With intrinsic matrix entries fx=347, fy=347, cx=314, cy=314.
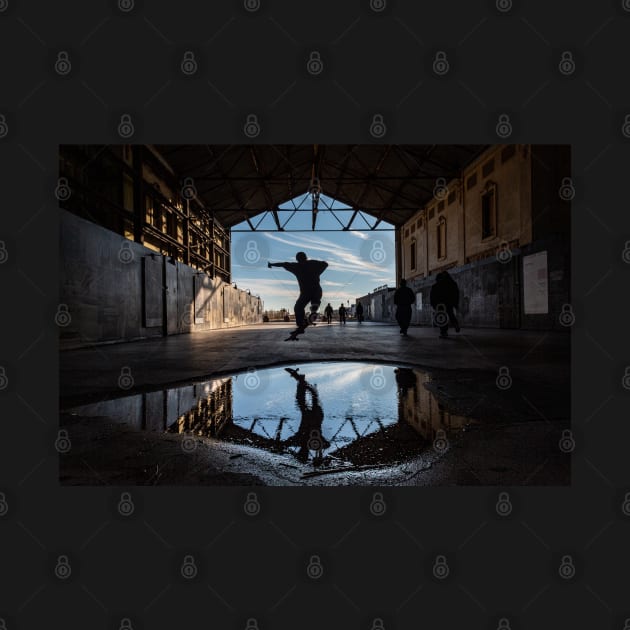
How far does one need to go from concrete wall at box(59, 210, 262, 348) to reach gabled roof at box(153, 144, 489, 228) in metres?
5.50

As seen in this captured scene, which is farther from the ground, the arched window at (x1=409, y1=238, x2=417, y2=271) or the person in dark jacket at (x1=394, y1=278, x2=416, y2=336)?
the arched window at (x1=409, y1=238, x2=417, y2=271)

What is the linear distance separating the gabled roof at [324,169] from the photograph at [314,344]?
133 millimetres

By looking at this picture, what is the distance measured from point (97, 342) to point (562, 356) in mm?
8200

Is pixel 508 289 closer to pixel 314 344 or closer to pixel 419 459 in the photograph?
pixel 314 344

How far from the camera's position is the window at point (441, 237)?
58.3 feet

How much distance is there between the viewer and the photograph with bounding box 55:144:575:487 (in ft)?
5.29

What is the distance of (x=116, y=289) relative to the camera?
8.06 meters

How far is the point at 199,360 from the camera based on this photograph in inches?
190

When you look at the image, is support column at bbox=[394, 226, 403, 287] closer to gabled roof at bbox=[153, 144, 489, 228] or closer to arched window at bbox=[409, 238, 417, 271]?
arched window at bbox=[409, 238, 417, 271]

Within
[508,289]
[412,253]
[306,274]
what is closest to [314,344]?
[306,274]

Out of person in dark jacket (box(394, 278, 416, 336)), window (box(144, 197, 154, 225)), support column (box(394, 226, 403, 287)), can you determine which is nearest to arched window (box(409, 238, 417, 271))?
support column (box(394, 226, 403, 287))

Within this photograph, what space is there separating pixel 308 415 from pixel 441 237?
17.9 meters

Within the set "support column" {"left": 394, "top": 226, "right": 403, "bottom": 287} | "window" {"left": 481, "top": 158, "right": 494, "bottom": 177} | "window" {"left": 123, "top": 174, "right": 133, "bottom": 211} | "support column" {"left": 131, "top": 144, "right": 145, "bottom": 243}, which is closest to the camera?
"window" {"left": 123, "top": 174, "right": 133, "bottom": 211}

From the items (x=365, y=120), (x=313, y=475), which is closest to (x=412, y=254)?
(x=365, y=120)
